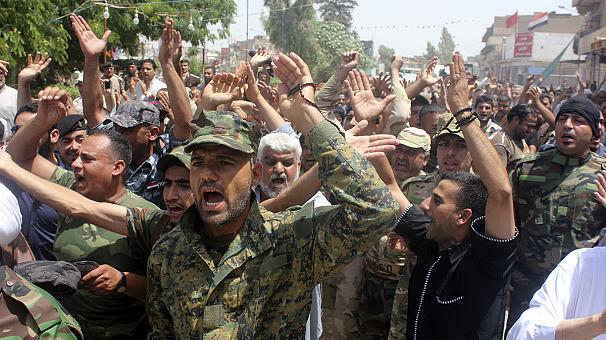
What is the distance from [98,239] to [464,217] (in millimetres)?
1787

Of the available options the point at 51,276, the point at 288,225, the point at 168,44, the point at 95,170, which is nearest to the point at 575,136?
the point at 288,225

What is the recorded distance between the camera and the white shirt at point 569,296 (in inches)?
79.6

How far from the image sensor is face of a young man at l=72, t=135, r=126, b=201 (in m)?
3.29

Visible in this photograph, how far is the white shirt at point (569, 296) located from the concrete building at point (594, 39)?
1753 cm

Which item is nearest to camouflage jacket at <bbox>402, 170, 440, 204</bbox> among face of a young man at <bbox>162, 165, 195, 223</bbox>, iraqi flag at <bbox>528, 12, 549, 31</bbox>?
face of a young man at <bbox>162, 165, 195, 223</bbox>

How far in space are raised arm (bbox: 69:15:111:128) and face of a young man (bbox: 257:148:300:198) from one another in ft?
5.48

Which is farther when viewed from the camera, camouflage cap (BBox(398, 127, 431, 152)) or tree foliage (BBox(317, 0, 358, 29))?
tree foliage (BBox(317, 0, 358, 29))

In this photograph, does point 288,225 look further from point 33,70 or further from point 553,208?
point 33,70

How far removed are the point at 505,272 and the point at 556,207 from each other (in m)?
1.24

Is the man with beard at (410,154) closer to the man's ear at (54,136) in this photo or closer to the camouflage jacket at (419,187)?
the camouflage jacket at (419,187)

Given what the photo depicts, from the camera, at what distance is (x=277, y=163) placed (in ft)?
12.2

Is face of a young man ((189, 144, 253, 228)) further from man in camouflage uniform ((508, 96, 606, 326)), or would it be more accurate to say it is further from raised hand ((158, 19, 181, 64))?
raised hand ((158, 19, 181, 64))

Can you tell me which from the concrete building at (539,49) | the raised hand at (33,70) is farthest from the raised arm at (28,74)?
the concrete building at (539,49)

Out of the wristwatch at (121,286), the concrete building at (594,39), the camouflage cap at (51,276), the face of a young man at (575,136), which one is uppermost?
the camouflage cap at (51,276)
